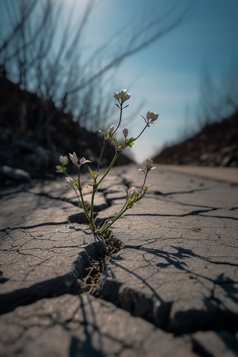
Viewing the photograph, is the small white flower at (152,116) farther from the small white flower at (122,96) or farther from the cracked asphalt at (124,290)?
the cracked asphalt at (124,290)

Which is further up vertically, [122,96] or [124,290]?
[122,96]

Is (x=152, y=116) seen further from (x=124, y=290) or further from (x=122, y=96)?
(x=124, y=290)

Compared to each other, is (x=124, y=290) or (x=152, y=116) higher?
(x=152, y=116)

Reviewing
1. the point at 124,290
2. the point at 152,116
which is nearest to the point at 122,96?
the point at 152,116

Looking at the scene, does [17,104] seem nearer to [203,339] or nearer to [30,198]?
[30,198]

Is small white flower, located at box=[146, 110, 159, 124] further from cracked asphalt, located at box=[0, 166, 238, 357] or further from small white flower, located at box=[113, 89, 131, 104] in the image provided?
cracked asphalt, located at box=[0, 166, 238, 357]

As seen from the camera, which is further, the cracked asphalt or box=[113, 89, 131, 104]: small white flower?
box=[113, 89, 131, 104]: small white flower

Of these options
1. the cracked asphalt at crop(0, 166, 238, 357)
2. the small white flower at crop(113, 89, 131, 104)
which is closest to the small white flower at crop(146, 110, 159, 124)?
the small white flower at crop(113, 89, 131, 104)

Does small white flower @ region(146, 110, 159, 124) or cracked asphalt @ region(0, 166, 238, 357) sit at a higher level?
small white flower @ region(146, 110, 159, 124)

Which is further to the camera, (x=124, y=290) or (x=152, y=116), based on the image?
(x=152, y=116)
